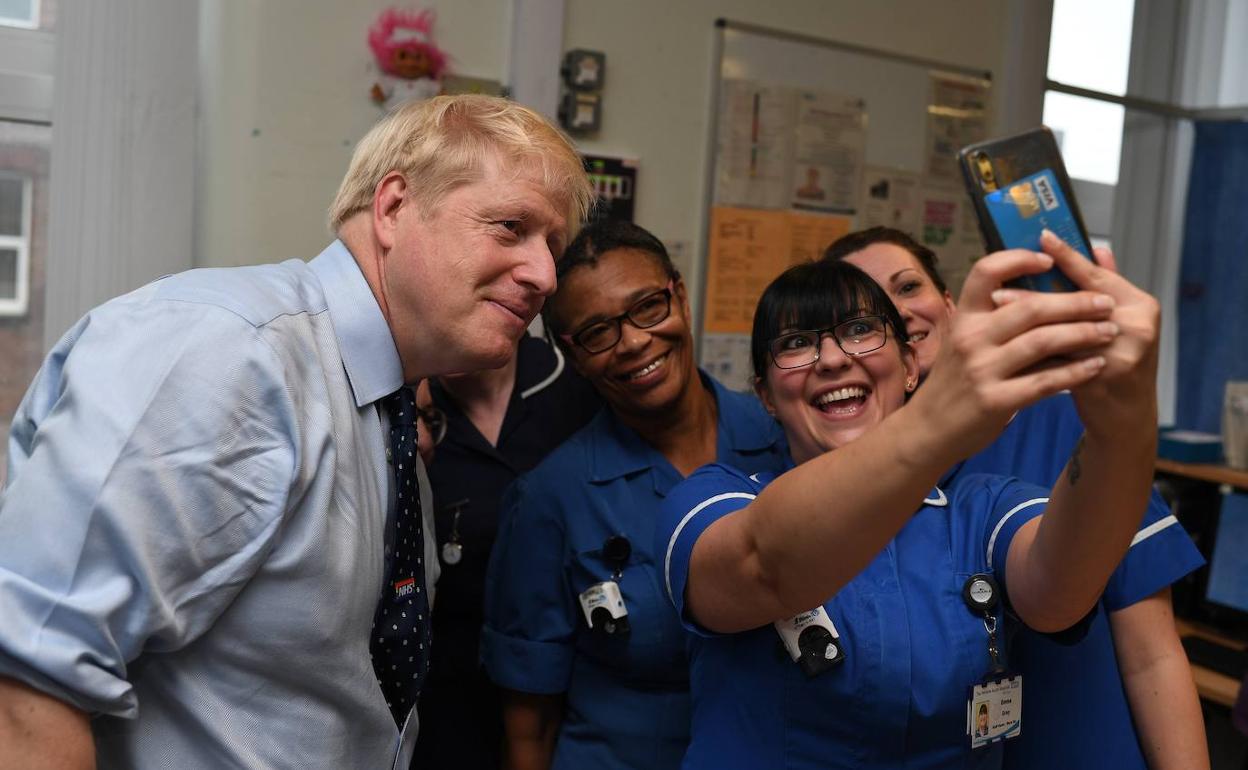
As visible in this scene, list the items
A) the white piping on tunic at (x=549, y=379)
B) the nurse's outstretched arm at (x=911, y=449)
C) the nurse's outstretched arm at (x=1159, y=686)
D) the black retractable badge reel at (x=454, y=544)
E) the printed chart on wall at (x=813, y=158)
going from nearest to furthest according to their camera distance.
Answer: the nurse's outstretched arm at (x=911, y=449) < the nurse's outstretched arm at (x=1159, y=686) < the black retractable badge reel at (x=454, y=544) < the white piping on tunic at (x=549, y=379) < the printed chart on wall at (x=813, y=158)

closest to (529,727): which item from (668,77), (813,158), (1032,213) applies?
(1032,213)

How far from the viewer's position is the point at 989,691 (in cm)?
114

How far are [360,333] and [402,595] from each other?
0.32 meters

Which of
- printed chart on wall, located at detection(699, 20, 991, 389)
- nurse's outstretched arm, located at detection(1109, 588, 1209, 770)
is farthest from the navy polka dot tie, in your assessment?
printed chart on wall, located at detection(699, 20, 991, 389)

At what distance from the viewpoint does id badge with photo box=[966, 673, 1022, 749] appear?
44.3 inches

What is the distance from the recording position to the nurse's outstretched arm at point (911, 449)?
0.77 m

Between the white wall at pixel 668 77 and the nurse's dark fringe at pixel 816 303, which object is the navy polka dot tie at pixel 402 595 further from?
the white wall at pixel 668 77

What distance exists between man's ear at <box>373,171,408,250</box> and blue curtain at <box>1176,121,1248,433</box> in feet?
12.2

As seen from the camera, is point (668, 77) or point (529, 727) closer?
point (529, 727)

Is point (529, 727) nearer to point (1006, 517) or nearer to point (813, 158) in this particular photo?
point (1006, 517)

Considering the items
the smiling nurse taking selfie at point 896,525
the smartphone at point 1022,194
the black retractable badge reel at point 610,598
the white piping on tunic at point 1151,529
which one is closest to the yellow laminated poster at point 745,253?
the black retractable badge reel at point 610,598

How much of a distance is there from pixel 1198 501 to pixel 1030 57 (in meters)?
1.62

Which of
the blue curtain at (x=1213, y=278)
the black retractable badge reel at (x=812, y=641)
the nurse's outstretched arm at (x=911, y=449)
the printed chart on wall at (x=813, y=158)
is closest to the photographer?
the nurse's outstretched arm at (x=911, y=449)

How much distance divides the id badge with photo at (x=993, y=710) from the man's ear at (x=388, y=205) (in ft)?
2.69
